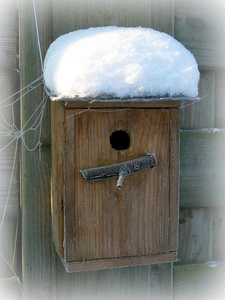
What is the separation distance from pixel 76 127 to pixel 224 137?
756 mm

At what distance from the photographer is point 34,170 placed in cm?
154

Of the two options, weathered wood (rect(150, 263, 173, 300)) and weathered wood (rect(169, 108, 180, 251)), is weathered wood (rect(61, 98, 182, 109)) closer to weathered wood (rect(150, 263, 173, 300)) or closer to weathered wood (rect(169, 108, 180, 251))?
weathered wood (rect(169, 108, 180, 251))

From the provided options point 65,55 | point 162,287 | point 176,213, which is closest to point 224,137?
point 176,213

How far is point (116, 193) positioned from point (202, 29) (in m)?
0.81

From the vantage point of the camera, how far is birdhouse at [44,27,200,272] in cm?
124

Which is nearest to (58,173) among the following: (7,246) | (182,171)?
(7,246)

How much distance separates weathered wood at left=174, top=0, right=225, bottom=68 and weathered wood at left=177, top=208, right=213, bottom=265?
0.62 meters

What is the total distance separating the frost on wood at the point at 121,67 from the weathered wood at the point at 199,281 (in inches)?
33.8

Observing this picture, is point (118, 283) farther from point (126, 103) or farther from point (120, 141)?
point (126, 103)

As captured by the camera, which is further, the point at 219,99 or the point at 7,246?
the point at 219,99

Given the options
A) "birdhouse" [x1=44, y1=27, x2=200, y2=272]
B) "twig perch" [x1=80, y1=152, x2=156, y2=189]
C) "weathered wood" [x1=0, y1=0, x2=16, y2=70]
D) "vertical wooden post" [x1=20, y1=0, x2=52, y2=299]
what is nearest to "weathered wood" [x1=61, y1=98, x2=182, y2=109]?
"birdhouse" [x1=44, y1=27, x2=200, y2=272]

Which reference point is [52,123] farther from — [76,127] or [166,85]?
[166,85]

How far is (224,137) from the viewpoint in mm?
1759

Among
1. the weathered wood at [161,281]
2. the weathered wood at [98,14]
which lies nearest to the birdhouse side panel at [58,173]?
the weathered wood at [98,14]
